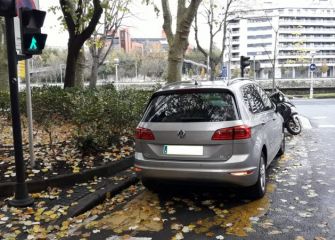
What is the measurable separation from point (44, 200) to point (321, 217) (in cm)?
365

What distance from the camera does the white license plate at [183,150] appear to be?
17.1ft

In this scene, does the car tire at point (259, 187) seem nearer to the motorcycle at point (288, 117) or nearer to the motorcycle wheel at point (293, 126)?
the motorcycle at point (288, 117)

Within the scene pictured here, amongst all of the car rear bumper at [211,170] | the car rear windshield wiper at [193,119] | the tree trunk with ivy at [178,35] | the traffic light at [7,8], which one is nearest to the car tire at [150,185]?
the car rear bumper at [211,170]

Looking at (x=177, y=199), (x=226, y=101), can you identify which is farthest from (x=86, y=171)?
(x=226, y=101)

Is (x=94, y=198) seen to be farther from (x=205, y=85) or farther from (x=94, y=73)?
(x=94, y=73)

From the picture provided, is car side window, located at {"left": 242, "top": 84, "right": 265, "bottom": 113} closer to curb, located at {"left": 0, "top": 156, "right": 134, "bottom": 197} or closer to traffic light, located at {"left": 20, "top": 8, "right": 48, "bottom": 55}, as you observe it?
curb, located at {"left": 0, "top": 156, "right": 134, "bottom": 197}

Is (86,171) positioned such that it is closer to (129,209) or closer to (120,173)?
(120,173)

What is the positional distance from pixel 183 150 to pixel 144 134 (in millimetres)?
621

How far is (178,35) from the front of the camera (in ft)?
42.9

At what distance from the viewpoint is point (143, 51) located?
85375 millimetres

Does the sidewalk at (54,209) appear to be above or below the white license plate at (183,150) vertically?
below

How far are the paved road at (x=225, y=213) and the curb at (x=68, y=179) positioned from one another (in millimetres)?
737

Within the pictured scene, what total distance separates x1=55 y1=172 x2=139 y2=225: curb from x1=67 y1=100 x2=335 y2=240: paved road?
121 millimetres

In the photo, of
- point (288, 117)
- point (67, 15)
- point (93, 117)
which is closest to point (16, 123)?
point (93, 117)
